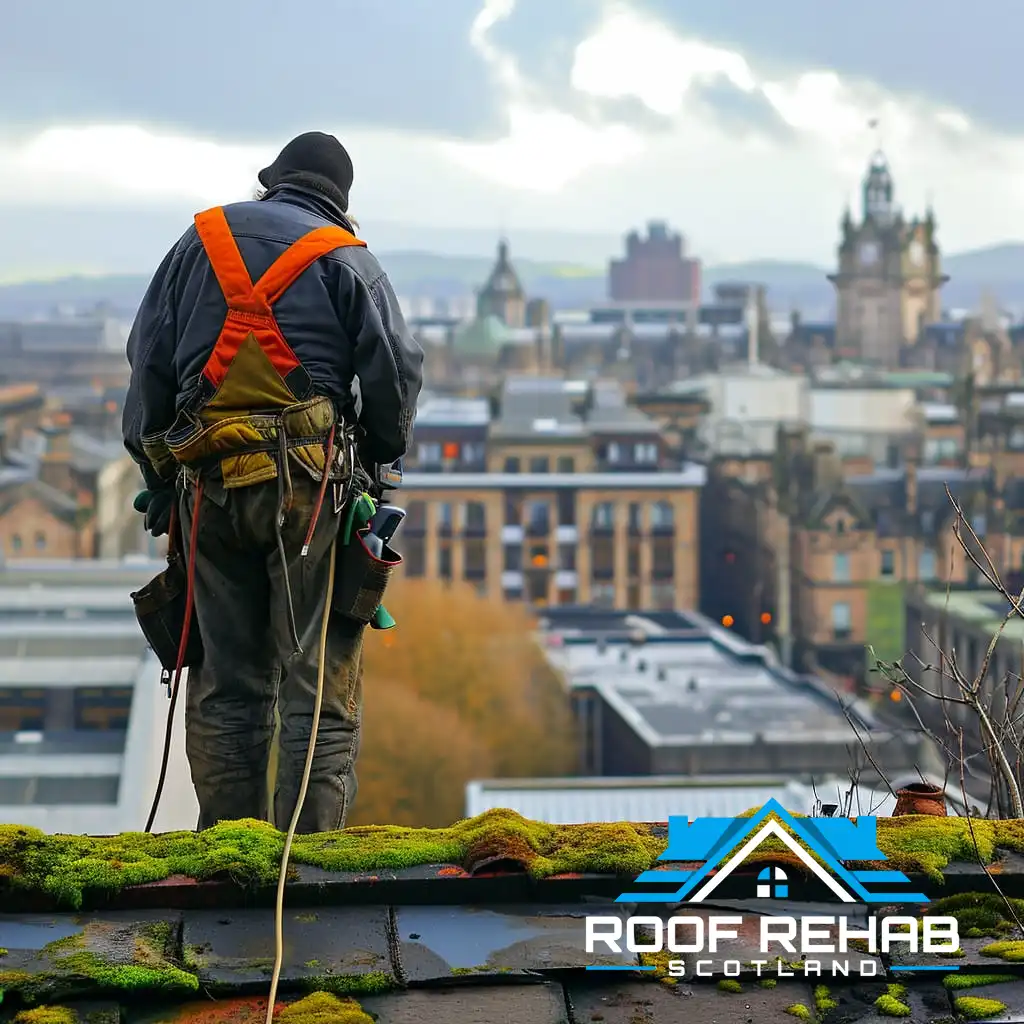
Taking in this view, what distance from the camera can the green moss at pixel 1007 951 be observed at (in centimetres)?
458

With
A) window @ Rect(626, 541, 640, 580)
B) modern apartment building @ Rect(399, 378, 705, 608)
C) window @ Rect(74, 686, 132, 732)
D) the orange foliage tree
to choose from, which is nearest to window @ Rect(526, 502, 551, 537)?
modern apartment building @ Rect(399, 378, 705, 608)

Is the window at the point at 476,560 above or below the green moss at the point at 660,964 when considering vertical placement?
below

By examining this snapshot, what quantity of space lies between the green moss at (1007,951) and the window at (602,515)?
4313 inches

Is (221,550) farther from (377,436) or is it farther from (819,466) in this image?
(819,466)

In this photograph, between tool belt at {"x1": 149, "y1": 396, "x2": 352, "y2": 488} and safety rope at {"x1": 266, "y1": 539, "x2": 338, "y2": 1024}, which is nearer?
safety rope at {"x1": 266, "y1": 539, "x2": 338, "y2": 1024}

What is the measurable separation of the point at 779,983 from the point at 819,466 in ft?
346

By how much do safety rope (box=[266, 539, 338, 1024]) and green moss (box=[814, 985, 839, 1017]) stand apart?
3.55ft

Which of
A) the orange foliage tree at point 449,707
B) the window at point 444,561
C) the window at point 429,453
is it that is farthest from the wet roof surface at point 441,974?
the window at point 429,453

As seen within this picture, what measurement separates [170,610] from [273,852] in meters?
1.51

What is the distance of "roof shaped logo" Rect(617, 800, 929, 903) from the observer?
4.93 metres

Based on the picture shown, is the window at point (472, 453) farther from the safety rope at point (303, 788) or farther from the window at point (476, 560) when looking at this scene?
the safety rope at point (303, 788)

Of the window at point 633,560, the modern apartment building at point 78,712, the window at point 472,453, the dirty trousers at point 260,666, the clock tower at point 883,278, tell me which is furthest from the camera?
the clock tower at point 883,278

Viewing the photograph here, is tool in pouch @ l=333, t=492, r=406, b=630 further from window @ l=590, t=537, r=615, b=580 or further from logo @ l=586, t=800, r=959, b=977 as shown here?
window @ l=590, t=537, r=615, b=580

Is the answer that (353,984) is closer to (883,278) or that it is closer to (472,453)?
(472,453)
